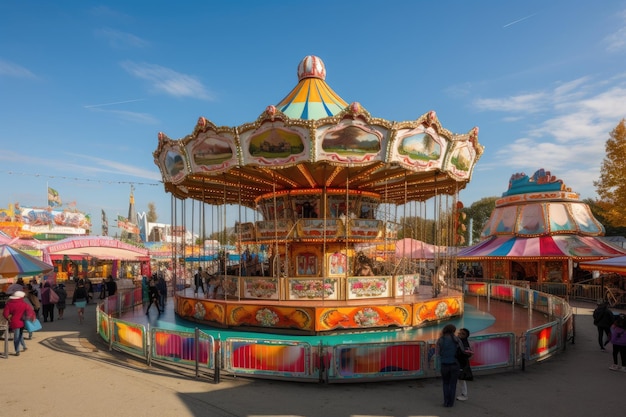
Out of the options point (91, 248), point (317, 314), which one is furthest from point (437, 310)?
point (91, 248)

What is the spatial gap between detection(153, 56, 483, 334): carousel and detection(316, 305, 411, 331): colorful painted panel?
3 centimetres

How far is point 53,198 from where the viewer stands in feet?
156

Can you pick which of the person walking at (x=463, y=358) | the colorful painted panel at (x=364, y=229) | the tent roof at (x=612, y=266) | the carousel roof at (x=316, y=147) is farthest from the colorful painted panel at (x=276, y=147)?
the tent roof at (x=612, y=266)

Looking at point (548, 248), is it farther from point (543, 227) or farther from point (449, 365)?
point (449, 365)

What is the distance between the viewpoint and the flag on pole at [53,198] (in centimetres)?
4719

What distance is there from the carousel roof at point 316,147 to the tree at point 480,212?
4742 cm

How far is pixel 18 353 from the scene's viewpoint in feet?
30.4

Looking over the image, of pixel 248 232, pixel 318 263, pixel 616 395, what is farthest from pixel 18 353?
pixel 616 395

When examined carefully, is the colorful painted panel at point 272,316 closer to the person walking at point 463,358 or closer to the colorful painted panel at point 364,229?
the colorful painted panel at point 364,229

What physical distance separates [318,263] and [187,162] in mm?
5439

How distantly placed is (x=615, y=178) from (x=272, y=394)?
26.3 metres

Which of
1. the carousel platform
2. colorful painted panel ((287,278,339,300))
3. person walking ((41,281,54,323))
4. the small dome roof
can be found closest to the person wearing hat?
the carousel platform

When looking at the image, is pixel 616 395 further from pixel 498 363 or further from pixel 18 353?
pixel 18 353

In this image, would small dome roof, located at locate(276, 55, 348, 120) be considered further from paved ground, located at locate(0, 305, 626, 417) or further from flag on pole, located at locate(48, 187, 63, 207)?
flag on pole, located at locate(48, 187, 63, 207)
